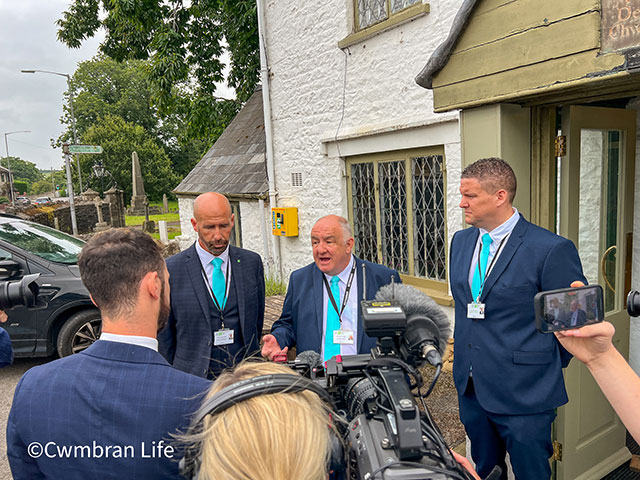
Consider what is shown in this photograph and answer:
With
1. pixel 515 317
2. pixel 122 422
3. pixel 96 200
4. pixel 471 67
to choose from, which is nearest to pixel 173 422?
pixel 122 422

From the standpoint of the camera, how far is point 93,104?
47.3 m

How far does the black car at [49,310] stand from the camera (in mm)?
5605

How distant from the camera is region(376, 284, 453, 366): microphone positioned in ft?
4.91

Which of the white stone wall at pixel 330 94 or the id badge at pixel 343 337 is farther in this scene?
the white stone wall at pixel 330 94

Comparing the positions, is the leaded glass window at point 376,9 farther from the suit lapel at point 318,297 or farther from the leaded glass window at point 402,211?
the suit lapel at point 318,297

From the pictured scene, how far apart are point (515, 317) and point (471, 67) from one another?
1.46 m

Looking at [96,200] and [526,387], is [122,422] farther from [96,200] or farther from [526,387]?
[96,200]

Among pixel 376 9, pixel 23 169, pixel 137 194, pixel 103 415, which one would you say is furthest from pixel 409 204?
pixel 23 169

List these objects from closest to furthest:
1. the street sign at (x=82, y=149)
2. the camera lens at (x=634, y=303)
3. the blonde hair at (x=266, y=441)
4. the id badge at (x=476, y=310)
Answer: the blonde hair at (x=266, y=441)
the camera lens at (x=634, y=303)
the id badge at (x=476, y=310)
the street sign at (x=82, y=149)

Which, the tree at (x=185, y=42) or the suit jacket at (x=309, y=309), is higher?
the tree at (x=185, y=42)

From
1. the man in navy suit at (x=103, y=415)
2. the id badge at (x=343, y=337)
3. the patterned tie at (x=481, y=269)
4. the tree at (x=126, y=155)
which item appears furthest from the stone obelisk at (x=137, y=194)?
the man in navy suit at (x=103, y=415)

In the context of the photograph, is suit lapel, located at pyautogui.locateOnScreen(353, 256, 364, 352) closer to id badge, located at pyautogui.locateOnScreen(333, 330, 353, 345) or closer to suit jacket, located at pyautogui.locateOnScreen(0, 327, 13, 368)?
id badge, located at pyautogui.locateOnScreen(333, 330, 353, 345)

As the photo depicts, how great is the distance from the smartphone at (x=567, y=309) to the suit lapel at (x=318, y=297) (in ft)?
5.59

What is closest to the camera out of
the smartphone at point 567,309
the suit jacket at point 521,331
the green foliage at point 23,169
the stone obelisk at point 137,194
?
the smartphone at point 567,309
